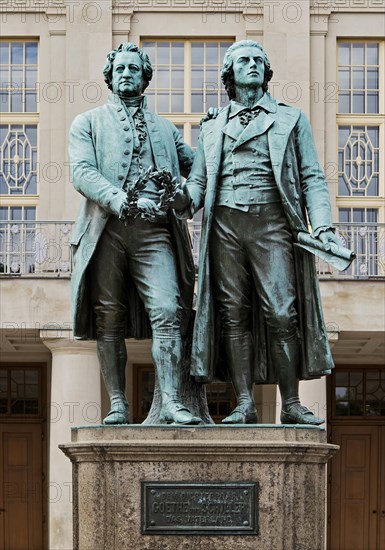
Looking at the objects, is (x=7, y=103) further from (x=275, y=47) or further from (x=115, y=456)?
(x=115, y=456)

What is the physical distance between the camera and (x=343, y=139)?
31.9 m

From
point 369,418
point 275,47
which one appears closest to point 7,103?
point 275,47

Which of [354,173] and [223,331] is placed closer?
[223,331]

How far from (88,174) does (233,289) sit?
117 cm

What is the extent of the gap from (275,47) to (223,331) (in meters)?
20.6

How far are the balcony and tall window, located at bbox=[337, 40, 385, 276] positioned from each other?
163cm

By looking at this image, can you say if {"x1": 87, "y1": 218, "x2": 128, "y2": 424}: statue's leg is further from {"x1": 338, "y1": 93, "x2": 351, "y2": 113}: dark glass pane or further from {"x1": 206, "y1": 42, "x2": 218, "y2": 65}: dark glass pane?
{"x1": 338, "y1": 93, "x2": 351, "y2": 113}: dark glass pane

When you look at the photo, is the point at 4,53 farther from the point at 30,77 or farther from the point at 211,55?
the point at 211,55

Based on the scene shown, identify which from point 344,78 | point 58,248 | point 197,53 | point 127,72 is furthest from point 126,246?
point 344,78

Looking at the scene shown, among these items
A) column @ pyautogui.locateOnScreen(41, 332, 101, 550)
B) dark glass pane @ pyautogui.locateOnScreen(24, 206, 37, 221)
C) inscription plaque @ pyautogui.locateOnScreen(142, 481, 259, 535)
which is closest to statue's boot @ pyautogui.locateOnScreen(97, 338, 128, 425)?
inscription plaque @ pyautogui.locateOnScreen(142, 481, 259, 535)

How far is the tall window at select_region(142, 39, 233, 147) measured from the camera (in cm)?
3178

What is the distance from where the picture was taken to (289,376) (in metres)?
11.4

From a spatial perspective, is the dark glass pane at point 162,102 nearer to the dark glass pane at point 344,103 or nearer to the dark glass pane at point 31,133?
the dark glass pane at point 31,133

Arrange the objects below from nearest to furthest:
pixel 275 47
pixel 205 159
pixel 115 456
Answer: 1. pixel 115 456
2. pixel 205 159
3. pixel 275 47
